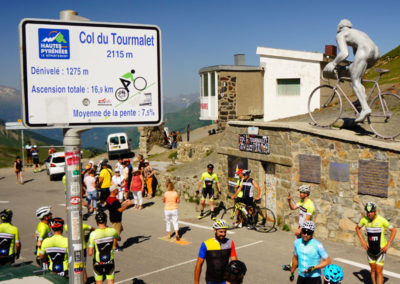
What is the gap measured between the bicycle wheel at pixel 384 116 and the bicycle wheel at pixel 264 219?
4.01 meters

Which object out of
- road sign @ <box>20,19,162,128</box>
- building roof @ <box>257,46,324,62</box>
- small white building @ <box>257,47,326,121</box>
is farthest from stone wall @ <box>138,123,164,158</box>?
road sign @ <box>20,19,162,128</box>

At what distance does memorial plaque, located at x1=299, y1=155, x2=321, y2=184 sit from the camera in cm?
1217

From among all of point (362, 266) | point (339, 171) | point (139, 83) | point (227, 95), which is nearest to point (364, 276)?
point (362, 266)

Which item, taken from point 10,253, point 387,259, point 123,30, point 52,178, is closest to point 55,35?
point 123,30

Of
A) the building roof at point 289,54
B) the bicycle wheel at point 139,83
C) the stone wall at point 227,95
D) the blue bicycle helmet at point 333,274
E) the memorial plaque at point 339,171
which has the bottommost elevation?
the blue bicycle helmet at point 333,274

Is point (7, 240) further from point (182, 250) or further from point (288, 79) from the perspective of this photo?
point (288, 79)

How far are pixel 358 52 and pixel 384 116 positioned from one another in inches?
75.8

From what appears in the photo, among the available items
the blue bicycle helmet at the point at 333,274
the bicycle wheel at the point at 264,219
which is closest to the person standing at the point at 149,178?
the bicycle wheel at the point at 264,219

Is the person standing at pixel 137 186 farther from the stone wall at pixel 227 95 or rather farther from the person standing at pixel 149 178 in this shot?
the stone wall at pixel 227 95

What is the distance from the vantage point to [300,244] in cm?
673

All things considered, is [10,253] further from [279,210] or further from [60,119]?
[279,210]

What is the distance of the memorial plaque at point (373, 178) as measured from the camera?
1052 centimetres

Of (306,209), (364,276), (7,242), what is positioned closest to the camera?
(7,242)

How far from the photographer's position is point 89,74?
3.32 meters
